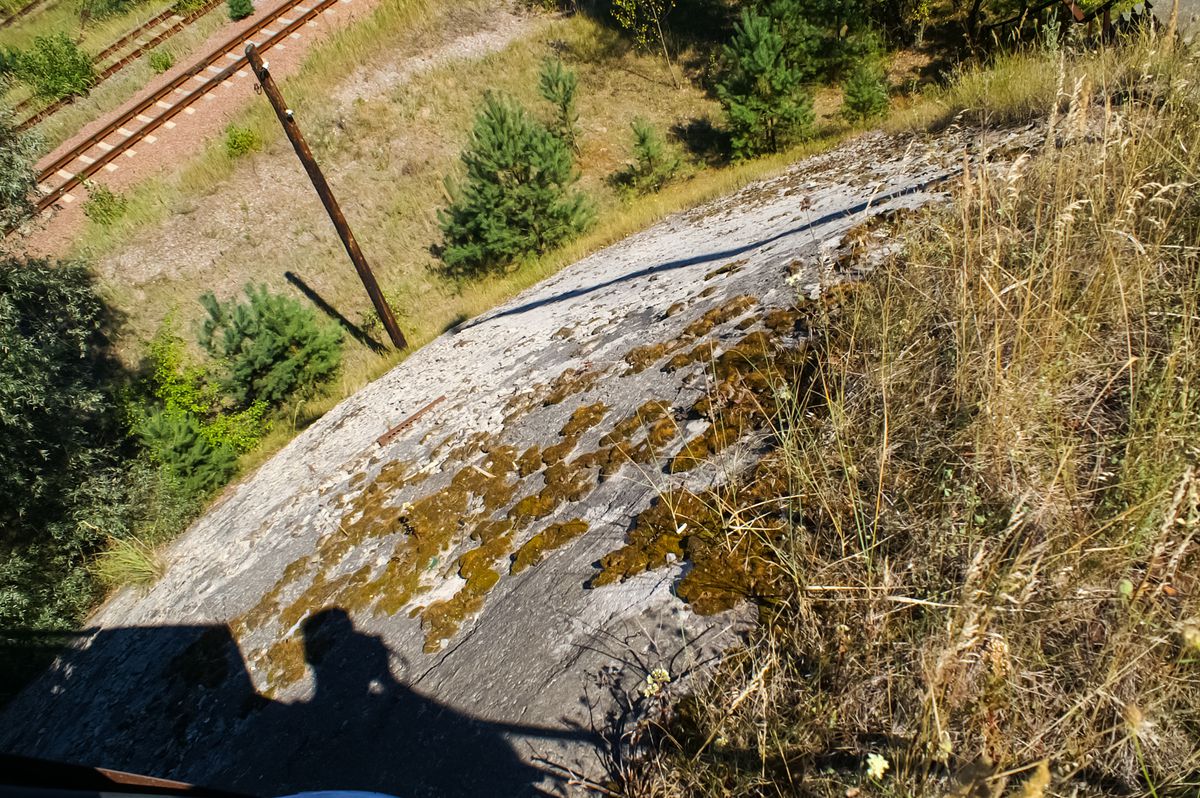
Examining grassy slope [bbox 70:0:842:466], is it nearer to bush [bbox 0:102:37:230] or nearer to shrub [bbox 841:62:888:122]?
shrub [bbox 841:62:888:122]

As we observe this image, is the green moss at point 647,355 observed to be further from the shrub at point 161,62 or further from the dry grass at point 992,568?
the shrub at point 161,62

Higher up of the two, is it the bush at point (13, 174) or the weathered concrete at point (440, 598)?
the bush at point (13, 174)

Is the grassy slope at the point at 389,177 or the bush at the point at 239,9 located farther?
the bush at the point at 239,9

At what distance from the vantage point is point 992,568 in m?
1.31

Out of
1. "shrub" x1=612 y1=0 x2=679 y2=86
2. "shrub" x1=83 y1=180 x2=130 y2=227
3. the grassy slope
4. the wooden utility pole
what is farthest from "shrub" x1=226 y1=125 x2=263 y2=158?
"shrub" x1=612 y1=0 x2=679 y2=86

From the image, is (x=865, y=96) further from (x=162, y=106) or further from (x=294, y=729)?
(x=162, y=106)

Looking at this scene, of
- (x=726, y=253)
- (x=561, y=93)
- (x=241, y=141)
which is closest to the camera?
(x=726, y=253)

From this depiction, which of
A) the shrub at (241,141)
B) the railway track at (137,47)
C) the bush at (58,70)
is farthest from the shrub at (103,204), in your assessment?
the bush at (58,70)

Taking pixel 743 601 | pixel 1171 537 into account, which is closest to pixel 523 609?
pixel 743 601

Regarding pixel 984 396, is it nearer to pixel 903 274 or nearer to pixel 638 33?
pixel 903 274

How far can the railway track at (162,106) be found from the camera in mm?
17344

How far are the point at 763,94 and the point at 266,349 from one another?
568 inches

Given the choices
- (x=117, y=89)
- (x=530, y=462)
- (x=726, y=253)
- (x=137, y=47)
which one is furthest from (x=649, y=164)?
(x=137, y=47)

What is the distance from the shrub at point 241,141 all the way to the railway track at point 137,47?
270 inches
